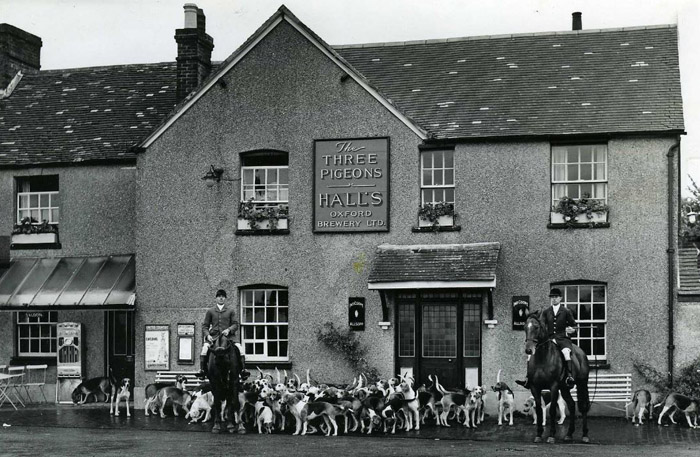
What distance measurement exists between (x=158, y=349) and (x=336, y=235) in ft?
16.3

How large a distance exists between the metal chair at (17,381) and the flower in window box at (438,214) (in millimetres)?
10306

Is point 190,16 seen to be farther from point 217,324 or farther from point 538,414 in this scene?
point 538,414

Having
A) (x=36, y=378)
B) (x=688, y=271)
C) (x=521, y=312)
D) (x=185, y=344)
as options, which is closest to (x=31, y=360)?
(x=36, y=378)

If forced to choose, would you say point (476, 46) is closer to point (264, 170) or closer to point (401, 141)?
point (401, 141)

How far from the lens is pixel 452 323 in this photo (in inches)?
907

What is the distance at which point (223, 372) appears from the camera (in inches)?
760

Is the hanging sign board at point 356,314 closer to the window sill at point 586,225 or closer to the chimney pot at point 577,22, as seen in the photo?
the window sill at point 586,225

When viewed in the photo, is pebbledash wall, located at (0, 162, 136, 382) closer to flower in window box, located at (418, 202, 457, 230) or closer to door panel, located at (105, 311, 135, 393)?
door panel, located at (105, 311, 135, 393)

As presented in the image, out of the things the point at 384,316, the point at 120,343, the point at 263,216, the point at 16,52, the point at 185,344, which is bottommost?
the point at 120,343

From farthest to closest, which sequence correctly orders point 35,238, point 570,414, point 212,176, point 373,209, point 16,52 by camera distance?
point 16,52
point 35,238
point 212,176
point 373,209
point 570,414

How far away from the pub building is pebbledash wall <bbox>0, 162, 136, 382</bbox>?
0.14 ft

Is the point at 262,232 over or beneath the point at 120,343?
over

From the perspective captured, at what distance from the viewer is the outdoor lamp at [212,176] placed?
24.2m

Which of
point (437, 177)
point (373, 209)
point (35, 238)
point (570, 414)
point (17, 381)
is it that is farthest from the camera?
point (35, 238)
